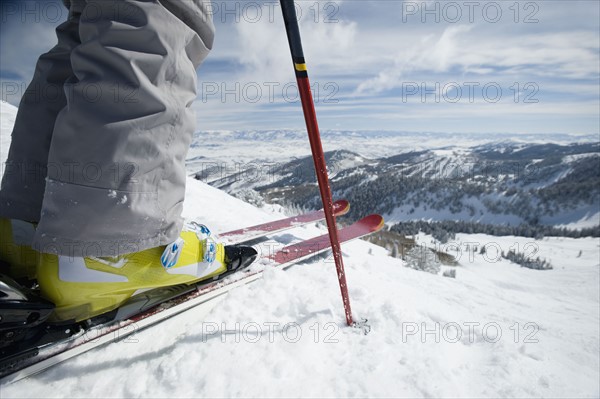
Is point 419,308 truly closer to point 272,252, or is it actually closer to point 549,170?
point 272,252

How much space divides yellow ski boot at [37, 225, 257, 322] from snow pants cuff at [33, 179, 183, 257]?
0.13 metres

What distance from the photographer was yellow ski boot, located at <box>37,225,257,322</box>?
1.34m

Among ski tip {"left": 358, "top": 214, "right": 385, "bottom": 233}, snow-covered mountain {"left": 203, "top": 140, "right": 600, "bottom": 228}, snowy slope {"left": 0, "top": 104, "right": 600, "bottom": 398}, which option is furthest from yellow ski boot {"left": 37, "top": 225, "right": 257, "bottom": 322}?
snow-covered mountain {"left": 203, "top": 140, "right": 600, "bottom": 228}

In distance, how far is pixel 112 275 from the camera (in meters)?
1.41

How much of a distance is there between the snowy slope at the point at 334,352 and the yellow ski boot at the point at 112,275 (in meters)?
0.26

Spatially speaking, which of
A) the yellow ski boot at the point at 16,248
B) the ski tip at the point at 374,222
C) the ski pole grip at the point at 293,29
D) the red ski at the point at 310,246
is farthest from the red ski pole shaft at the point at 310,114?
the ski tip at the point at 374,222

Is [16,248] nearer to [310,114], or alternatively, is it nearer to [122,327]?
[122,327]

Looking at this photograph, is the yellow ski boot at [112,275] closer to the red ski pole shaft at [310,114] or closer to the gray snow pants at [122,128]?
the gray snow pants at [122,128]

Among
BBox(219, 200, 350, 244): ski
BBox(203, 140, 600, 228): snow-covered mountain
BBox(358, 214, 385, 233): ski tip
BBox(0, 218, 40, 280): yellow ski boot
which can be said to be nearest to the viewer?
BBox(0, 218, 40, 280): yellow ski boot

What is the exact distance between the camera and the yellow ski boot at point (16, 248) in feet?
5.11

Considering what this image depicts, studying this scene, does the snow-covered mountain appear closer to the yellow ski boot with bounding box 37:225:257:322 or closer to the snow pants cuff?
the yellow ski boot with bounding box 37:225:257:322

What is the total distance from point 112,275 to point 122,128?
26.6 inches

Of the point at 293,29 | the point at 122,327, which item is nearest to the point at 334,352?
the point at 122,327

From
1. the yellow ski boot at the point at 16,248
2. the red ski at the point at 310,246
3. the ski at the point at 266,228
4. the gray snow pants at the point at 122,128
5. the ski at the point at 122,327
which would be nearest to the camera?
the gray snow pants at the point at 122,128
